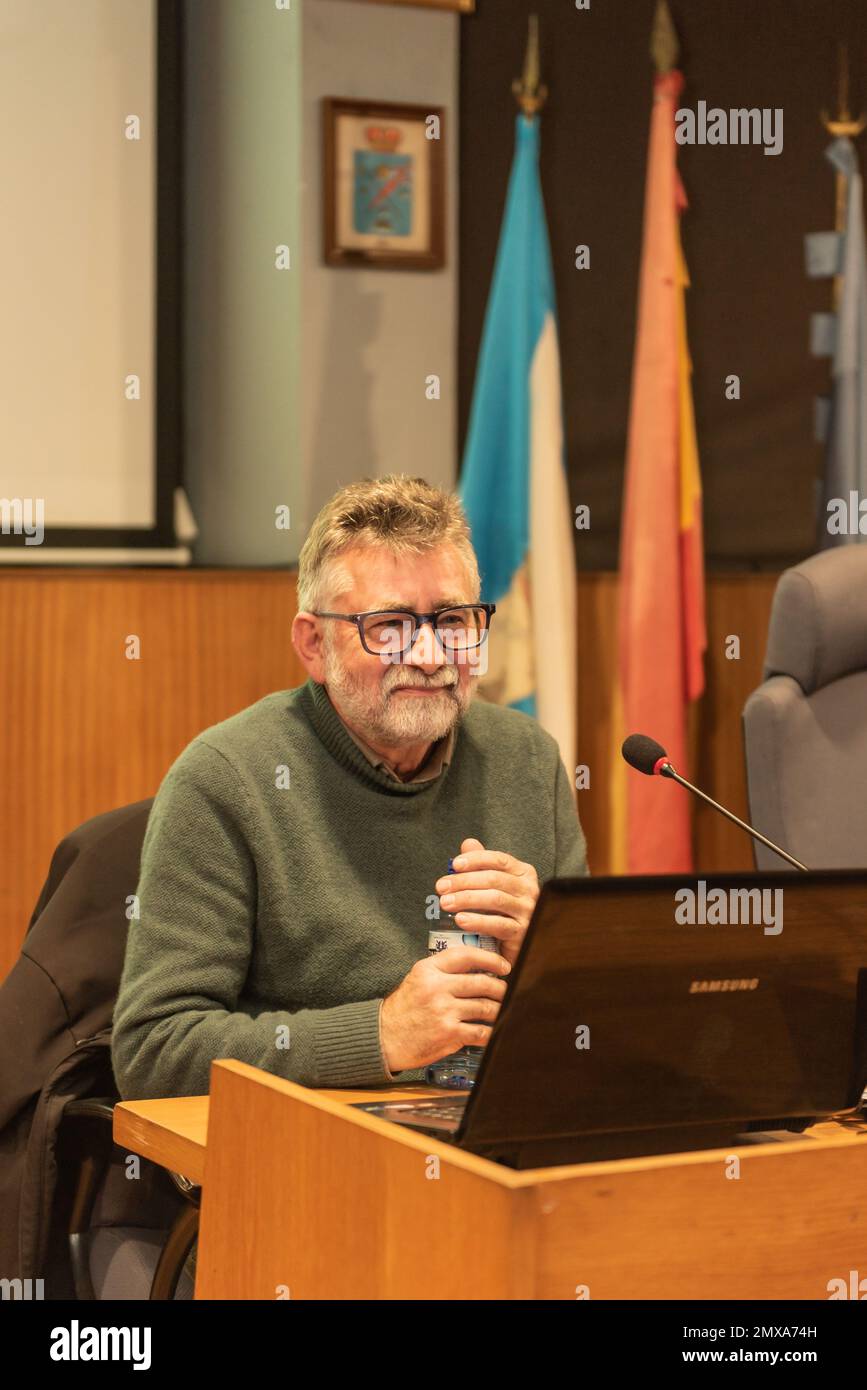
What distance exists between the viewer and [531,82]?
385cm

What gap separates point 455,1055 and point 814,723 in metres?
1.15

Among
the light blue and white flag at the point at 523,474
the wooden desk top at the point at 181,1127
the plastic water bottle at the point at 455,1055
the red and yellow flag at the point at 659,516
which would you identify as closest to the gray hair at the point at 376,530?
the plastic water bottle at the point at 455,1055

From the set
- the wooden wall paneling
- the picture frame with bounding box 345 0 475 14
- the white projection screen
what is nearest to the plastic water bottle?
the wooden wall paneling

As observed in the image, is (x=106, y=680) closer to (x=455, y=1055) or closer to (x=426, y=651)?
(x=426, y=651)

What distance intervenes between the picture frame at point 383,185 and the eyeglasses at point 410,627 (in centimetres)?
189

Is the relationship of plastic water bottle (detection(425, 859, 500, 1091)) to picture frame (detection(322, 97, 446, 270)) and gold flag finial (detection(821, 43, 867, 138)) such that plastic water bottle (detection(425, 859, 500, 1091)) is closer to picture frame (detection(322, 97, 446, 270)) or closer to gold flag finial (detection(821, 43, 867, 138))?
picture frame (detection(322, 97, 446, 270))

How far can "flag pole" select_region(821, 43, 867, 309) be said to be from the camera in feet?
13.3

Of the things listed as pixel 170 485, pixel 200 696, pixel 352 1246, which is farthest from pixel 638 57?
pixel 352 1246

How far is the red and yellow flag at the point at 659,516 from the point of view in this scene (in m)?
3.83

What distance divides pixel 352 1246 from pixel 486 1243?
17 centimetres

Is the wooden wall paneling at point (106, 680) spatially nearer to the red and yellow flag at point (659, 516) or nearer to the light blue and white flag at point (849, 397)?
the red and yellow flag at point (659, 516)

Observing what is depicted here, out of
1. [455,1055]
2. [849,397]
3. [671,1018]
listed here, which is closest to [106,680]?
[849,397]

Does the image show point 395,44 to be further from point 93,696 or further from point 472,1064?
point 472,1064

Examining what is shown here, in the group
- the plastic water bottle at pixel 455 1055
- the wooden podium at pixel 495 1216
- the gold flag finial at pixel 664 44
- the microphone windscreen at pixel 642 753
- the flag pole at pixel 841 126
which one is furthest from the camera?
the flag pole at pixel 841 126
